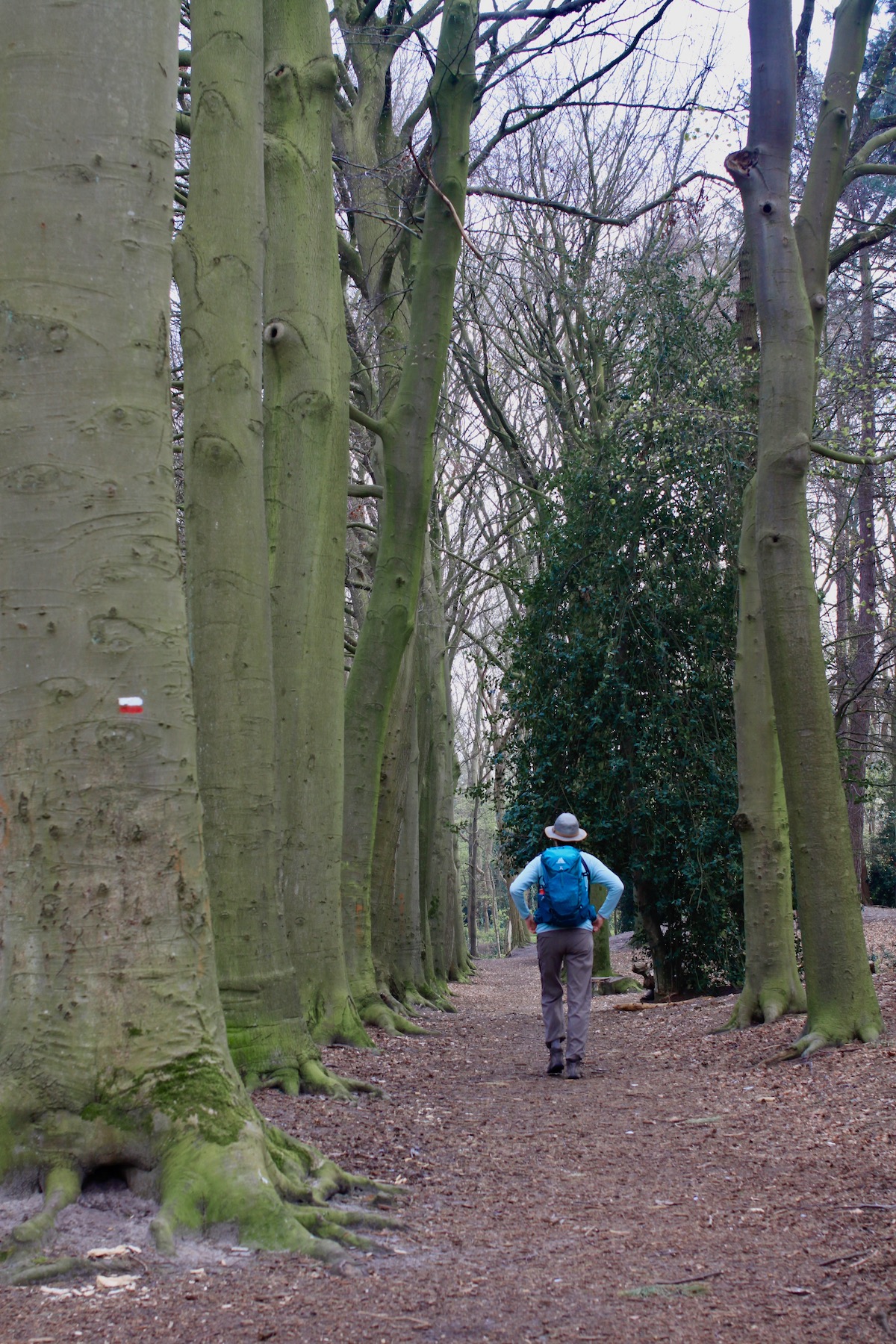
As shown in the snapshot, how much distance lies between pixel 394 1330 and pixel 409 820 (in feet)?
40.7

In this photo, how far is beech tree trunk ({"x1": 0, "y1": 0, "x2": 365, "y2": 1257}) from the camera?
351cm

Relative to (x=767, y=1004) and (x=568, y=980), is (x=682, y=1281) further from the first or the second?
(x=767, y=1004)

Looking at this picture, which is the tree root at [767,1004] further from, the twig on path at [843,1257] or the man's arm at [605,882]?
the twig on path at [843,1257]

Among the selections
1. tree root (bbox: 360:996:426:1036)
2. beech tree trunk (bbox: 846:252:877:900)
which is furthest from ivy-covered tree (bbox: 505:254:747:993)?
tree root (bbox: 360:996:426:1036)

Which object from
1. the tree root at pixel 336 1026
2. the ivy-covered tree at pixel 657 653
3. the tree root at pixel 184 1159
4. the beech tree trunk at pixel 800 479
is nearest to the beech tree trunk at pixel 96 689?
the tree root at pixel 184 1159

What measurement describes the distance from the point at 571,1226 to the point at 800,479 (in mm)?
5979

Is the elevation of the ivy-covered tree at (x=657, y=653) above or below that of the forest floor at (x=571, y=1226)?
above

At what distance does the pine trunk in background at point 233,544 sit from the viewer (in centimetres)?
602

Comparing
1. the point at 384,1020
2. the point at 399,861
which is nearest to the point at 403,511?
the point at 384,1020

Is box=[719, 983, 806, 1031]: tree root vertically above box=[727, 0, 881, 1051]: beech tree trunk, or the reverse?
box=[727, 0, 881, 1051]: beech tree trunk

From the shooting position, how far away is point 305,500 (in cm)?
795

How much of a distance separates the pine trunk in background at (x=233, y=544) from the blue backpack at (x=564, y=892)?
246 centimetres

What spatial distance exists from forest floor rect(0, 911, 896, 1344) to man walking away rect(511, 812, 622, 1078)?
1.64 feet

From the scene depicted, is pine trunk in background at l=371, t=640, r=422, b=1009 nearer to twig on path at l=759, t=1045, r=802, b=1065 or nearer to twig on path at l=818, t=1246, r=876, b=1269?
twig on path at l=759, t=1045, r=802, b=1065
